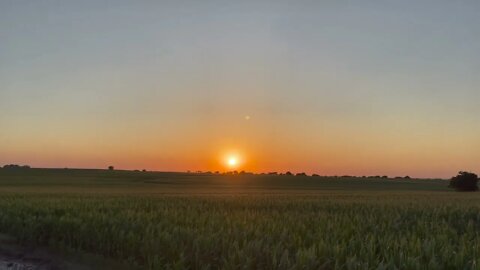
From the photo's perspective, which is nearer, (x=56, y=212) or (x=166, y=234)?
(x=166, y=234)

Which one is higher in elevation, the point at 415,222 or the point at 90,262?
the point at 415,222

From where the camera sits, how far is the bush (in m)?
84.4

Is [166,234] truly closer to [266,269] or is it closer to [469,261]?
[266,269]

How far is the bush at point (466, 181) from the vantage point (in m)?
84.4

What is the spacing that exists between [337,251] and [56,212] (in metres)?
14.7

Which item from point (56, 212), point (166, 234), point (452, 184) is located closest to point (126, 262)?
point (166, 234)

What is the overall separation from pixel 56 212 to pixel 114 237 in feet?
25.9

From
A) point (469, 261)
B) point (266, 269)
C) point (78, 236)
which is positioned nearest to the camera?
point (469, 261)

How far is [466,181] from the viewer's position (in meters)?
85.2

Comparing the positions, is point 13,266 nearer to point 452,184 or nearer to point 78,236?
point 78,236

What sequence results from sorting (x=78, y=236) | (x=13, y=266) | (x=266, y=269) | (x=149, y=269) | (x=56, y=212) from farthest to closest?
(x=56, y=212) < (x=78, y=236) < (x=13, y=266) < (x=149, y=269) < (x=266, y=269)

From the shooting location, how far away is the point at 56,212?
845 inches

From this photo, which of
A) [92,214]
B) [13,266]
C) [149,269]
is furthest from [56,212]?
[149,269]

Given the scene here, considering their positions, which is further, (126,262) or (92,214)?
(92,214)
